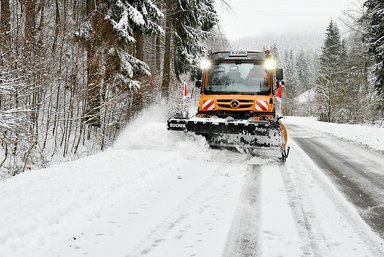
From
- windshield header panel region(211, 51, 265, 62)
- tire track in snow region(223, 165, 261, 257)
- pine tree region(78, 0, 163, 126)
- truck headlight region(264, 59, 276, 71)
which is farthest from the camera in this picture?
pine tree region(78, 0, 163, 126)

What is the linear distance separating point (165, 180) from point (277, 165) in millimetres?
2902

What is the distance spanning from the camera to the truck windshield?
941 centimetres

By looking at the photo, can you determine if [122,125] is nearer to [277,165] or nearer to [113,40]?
[113,40]

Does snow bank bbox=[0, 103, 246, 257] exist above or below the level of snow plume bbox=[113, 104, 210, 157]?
below

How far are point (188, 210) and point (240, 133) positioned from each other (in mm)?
3878

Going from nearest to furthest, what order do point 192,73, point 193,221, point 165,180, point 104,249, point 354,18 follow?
point 104,249
point 193,221
point 165,180
point 192,73
point 354,18

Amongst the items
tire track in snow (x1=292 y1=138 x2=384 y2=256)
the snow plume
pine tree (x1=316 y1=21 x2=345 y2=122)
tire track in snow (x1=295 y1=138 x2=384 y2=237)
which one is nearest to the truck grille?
the snow plume

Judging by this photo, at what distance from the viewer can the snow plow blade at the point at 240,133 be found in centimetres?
807

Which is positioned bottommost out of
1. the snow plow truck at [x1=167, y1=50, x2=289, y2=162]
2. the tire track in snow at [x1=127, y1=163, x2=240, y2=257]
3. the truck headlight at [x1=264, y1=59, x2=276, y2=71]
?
the tire track in snow at [x1=127, y1=163, x2=240, y2=257]

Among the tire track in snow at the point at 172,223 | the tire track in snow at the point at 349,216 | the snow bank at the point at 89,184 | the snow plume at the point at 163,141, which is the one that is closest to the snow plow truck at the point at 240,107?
the snow plume at the point at 163,141

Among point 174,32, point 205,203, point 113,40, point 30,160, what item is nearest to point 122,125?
point 113,40

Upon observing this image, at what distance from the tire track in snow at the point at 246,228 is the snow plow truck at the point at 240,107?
247 cm

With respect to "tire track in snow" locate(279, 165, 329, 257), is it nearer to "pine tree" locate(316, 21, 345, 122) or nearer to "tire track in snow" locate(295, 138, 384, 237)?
"tire track in snow" locate(295, 138, 384, 237)

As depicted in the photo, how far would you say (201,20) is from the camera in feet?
64.7
